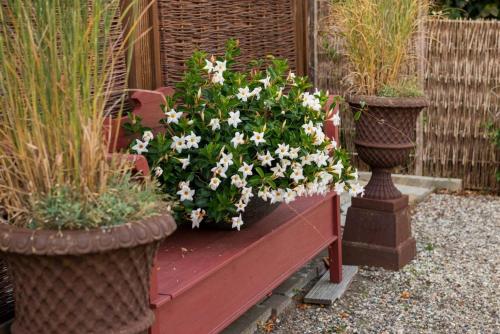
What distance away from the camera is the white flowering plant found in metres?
3.14

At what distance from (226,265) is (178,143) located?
48cm

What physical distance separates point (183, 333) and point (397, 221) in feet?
7.00

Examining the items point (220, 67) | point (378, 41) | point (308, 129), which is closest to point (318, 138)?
point (308, 129)

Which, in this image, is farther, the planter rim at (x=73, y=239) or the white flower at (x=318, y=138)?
the white flower at (x=318, y=138)

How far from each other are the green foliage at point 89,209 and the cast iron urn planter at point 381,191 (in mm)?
2588

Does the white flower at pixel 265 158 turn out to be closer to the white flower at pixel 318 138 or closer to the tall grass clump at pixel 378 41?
the white flower at pixel 318 138

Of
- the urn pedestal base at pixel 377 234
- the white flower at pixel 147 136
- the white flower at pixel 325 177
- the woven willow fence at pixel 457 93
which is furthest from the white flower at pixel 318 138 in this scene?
the woven willow fence at pixel 457 93

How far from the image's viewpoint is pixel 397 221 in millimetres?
4684

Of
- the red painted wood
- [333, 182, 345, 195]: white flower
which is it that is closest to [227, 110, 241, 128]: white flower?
the red painted wood

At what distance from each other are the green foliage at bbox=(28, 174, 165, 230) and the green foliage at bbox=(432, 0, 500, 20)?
18.5ft

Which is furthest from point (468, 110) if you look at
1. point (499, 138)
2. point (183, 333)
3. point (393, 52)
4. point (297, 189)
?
point (183, 333)

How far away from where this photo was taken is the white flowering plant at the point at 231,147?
3.14m

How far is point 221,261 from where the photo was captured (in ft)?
9.98

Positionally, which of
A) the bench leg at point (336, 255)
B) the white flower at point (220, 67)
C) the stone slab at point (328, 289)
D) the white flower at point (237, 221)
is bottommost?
the stone slab at point (328, 289)
